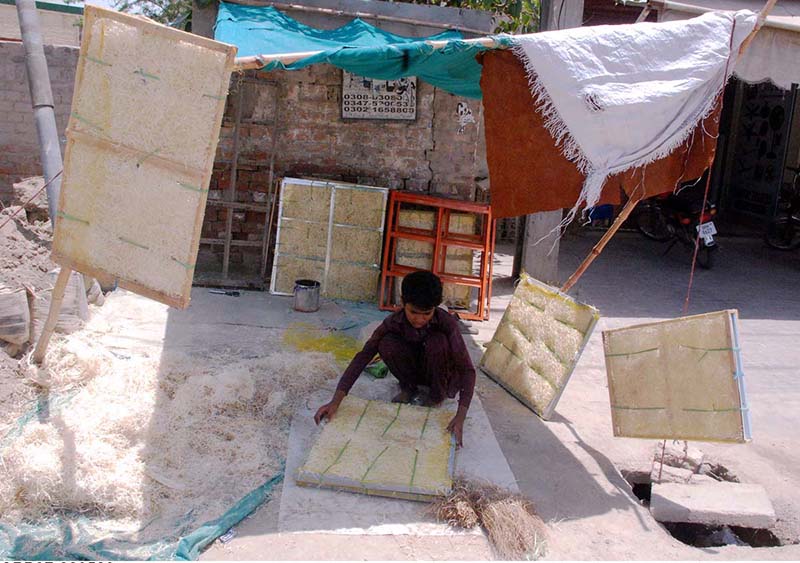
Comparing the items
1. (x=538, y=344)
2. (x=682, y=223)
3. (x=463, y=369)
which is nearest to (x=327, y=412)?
(x=463, y=369)

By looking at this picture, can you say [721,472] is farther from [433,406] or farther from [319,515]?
[319,515]

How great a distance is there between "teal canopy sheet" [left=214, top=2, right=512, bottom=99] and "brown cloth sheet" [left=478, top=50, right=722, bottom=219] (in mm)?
197

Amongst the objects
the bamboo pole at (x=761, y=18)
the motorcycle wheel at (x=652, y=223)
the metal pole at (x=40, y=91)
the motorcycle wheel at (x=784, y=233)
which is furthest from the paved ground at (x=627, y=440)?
the metal pole at (x=40, y=91)

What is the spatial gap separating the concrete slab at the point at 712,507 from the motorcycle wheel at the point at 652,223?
644cm

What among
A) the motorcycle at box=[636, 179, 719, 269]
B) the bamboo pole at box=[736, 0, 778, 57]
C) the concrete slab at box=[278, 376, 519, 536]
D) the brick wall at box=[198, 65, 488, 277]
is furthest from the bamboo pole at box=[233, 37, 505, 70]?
the motorcycle at box=[636, 179, 719, 269]

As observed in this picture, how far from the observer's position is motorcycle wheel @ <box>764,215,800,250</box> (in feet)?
32.2

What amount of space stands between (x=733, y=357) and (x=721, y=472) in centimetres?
106

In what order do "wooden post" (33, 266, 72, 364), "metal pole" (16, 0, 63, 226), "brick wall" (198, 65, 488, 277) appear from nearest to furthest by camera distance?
"wooden post" (33, 266, 72, 364), "metal pole" (16, 0, 63, 226), "brick wall" (198, 65, 488, 277)

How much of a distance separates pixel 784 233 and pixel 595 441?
722 centimetres

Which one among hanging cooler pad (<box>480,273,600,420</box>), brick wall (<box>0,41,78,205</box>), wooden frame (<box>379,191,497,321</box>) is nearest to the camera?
hanging cooler pad (<box>480,273,600,420</box>)

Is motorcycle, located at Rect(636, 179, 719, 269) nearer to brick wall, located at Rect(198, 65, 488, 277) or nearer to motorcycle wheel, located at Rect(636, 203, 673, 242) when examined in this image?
motorcycle wheel, located at Rect(636, 203, 673, 242)

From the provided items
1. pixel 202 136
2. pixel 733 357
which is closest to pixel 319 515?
pixel 202 136

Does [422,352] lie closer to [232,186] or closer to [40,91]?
[232,186]

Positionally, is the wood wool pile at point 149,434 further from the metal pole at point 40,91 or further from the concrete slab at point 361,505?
the metal pole at point 40,91
